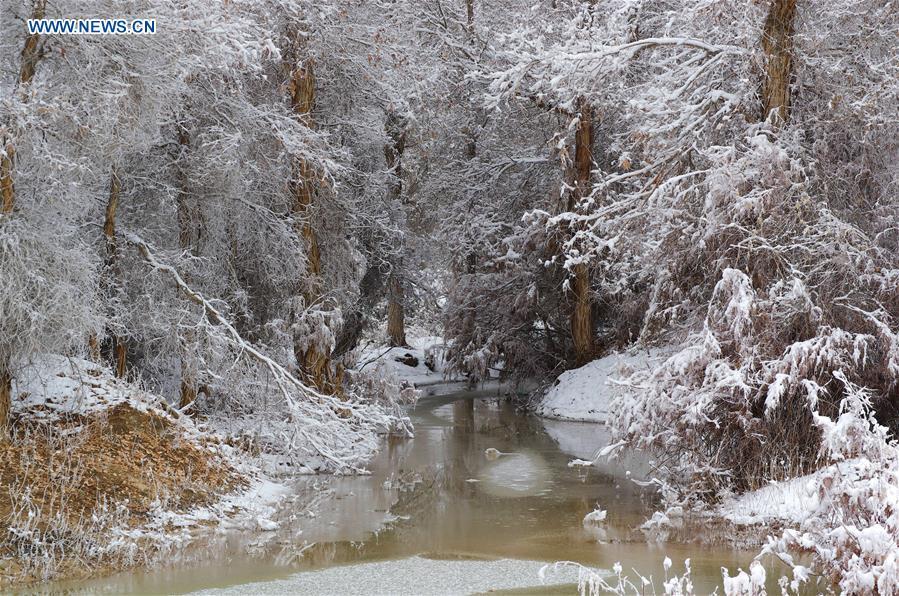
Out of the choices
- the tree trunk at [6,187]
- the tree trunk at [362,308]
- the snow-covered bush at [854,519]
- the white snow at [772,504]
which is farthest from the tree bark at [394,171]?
the snow-covered bush at [854,519]

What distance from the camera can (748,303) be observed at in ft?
36.0

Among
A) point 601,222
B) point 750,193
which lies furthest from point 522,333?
point 750,193

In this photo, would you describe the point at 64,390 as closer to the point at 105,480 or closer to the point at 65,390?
the point at 65,390

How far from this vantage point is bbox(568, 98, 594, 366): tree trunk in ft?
69.4

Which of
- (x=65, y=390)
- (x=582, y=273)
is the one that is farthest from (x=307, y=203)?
(x=582, y=273)

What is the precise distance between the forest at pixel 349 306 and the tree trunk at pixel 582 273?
4033mm

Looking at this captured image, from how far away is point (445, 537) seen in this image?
1028cm

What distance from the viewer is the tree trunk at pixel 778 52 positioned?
12.3m

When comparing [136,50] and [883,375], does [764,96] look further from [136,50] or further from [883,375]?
[136,50]

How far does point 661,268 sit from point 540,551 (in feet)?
16.1

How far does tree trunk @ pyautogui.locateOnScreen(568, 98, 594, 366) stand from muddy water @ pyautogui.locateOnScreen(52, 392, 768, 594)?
600 cm

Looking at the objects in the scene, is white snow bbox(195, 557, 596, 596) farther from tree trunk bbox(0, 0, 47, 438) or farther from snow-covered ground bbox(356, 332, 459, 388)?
snow-covered ground bbox(356, 332, 459, 388)

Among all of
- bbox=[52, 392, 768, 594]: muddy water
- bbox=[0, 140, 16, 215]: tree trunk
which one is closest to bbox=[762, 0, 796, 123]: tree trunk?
bbox=[52, 392, 768, 594]: muddy water

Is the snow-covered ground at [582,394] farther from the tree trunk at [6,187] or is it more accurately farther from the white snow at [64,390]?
the tree trunk at [6,187]
